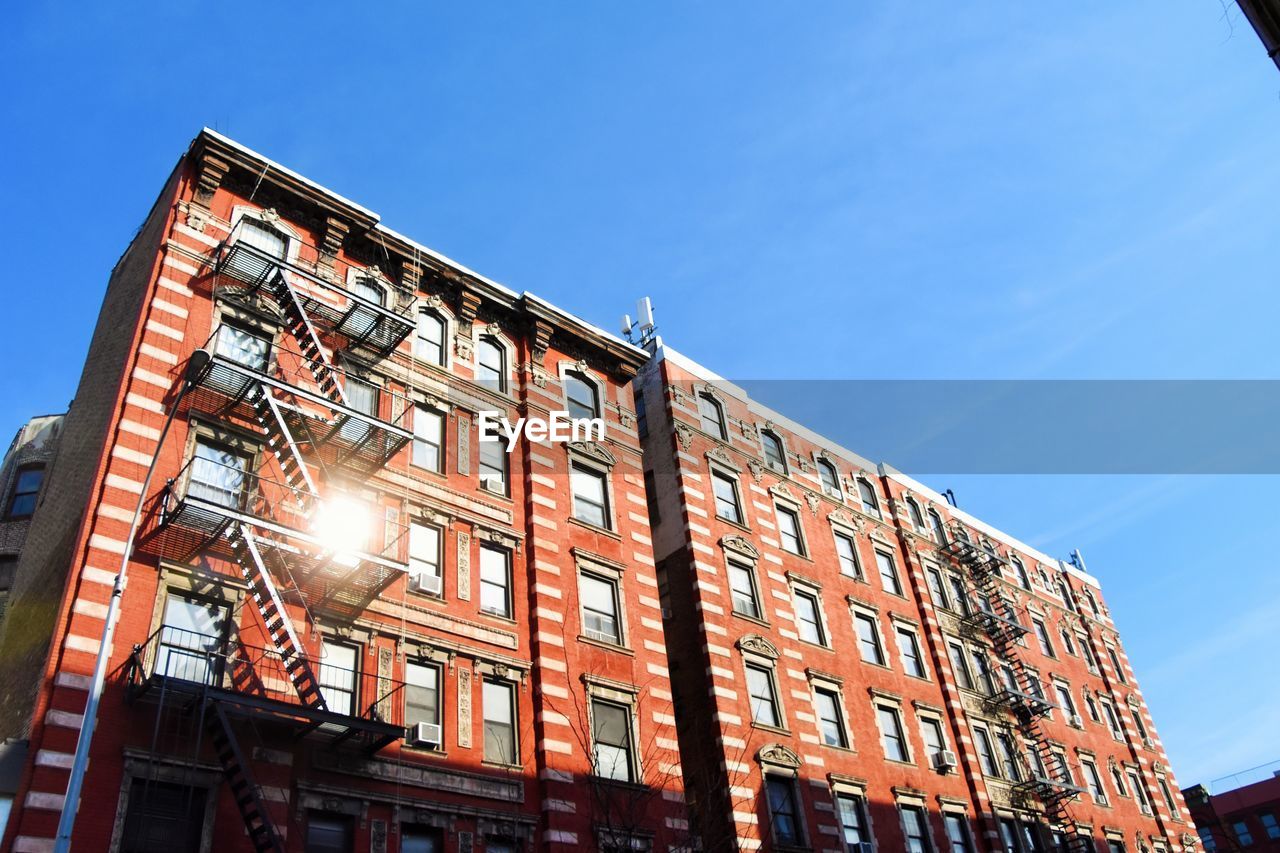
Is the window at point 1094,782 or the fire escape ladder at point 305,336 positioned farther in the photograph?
the window at point 1094,782

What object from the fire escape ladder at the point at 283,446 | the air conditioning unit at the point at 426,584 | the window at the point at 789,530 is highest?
the window at the point at 789,530

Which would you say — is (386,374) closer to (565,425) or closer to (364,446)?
(364,446)

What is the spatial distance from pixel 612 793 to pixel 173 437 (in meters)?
12.2

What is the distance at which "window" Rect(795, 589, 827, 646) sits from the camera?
34188mm

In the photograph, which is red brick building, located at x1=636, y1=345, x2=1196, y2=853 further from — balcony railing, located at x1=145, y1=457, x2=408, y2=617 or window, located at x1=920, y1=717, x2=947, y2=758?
balcony railing, located at x1=145, y1=457, x2=408, y2=617

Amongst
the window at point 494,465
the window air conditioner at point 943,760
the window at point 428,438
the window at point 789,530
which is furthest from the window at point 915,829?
the window at point 428,438

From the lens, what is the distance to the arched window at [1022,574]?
169 feet

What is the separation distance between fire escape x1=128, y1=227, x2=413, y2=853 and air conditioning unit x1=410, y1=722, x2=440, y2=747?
0.44 meters

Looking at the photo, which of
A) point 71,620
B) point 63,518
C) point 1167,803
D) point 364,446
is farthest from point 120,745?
point 1167,803

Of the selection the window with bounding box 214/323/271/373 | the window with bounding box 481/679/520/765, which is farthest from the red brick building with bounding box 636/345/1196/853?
the window with bounding box 214/323/271/373

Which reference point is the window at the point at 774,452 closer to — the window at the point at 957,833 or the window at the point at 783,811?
the window at the point at 783,811

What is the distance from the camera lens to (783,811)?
29062 millimetres

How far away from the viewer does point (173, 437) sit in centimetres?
2191

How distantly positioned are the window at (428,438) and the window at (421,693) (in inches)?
214
